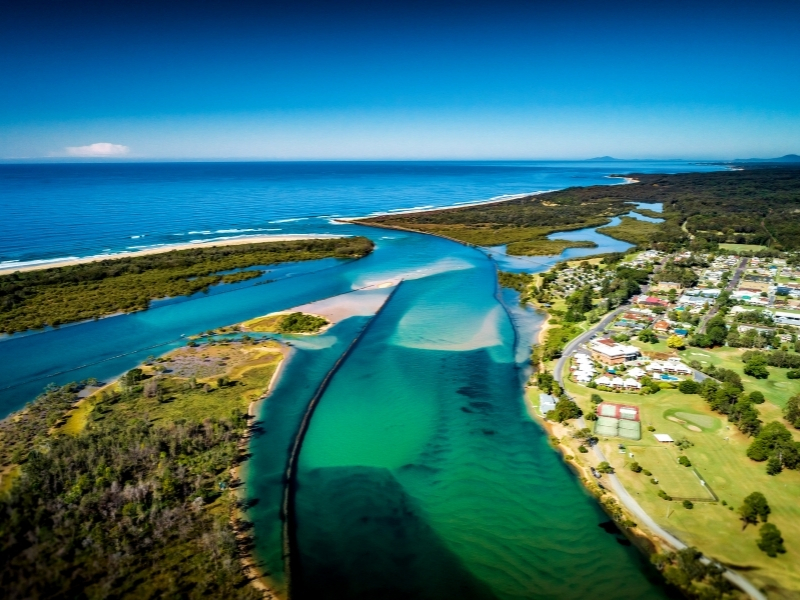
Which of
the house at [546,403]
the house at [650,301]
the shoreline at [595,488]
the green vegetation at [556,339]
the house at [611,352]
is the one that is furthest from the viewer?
the house at [650,301]

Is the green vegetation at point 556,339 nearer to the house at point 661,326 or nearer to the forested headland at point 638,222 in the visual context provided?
the house at point 661,326

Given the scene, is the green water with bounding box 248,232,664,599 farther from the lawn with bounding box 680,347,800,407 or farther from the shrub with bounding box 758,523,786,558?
the lawn with bounding box 680,347,800,407

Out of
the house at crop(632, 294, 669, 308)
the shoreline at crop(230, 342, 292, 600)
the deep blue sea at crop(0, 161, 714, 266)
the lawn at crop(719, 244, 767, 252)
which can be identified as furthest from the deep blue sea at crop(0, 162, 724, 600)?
the lawn at crop(719, 244, 767, 252)

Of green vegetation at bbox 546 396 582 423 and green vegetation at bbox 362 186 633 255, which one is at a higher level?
green vegetation at bbox 362 186 633 255

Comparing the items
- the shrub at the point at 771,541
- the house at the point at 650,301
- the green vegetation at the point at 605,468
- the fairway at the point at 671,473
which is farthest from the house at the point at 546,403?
the house at the point at 650,301

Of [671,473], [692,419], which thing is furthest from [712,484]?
[692,419]

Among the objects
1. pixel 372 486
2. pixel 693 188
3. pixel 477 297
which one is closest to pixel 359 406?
pixel 372 486

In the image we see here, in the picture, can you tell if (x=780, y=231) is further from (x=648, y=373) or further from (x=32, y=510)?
(x=32, y=510)
